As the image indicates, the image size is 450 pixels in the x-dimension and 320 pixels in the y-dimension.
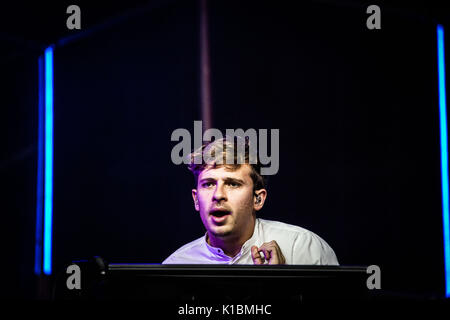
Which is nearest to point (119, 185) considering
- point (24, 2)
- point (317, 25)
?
point (24, 2)

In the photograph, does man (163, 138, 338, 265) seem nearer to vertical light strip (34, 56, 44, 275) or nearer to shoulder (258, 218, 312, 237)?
shoulder (258, 218, 312, 237)

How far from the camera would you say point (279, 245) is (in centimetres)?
297

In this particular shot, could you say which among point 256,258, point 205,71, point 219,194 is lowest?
point 256,258

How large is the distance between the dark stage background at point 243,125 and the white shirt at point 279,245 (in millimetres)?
63

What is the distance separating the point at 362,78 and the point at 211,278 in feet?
5.02

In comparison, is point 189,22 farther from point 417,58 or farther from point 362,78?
point 417,58

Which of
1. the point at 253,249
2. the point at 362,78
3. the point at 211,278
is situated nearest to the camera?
the point at 211,278

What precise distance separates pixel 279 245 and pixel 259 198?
303 millimetres

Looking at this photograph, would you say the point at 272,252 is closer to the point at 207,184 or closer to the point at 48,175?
the point at 207,184

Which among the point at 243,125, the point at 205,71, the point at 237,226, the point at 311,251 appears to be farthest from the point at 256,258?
the point at 205,71

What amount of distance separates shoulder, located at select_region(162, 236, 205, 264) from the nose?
27 centimetres

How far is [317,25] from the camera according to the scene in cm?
322

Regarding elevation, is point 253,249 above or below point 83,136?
below

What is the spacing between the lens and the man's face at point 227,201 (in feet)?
9.84
